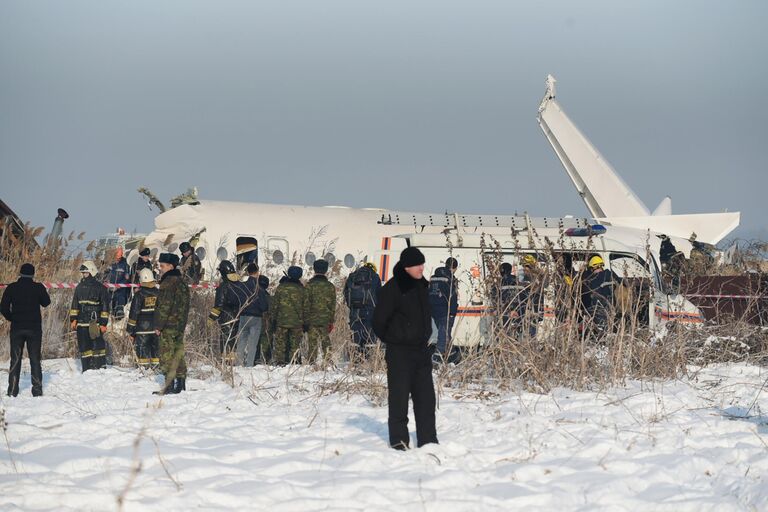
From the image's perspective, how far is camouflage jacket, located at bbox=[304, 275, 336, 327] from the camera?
14.2m

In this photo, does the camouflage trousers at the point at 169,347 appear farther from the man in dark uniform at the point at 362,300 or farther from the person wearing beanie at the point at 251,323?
the man in dark uniform at the point at 362,300

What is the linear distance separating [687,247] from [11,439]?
21.1 m

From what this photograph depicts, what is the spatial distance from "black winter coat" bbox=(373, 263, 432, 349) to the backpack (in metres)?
6.72

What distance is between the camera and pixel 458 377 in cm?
1067

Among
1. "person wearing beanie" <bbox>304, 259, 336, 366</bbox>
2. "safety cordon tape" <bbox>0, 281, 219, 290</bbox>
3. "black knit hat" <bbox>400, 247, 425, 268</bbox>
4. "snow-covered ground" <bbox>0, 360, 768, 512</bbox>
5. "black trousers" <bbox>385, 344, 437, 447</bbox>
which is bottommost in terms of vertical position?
"snow-covered ground" <bbox>0, 360, 768, 512</bbox>

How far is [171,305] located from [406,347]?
192 inches

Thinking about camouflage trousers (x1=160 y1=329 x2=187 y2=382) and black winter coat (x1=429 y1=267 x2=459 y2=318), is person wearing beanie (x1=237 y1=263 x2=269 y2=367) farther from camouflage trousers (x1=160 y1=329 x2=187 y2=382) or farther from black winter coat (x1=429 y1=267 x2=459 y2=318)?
black winter coat (x1=429 y1=267 x2=459 y2=318)

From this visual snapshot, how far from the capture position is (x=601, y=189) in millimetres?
36719

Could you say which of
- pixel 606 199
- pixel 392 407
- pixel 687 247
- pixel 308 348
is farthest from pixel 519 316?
pixel 606 199

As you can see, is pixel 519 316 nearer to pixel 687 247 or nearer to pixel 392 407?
pixel 392 407

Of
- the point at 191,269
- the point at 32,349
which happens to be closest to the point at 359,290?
the point at 191,269

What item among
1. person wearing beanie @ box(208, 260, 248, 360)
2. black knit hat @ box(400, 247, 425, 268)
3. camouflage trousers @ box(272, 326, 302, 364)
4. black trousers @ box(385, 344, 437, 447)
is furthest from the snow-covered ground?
camouflage trousers @ box(272, 326, 302, 364)

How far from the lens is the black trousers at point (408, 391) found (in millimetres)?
7691

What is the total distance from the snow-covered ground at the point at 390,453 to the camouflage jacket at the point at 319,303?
3355mm
